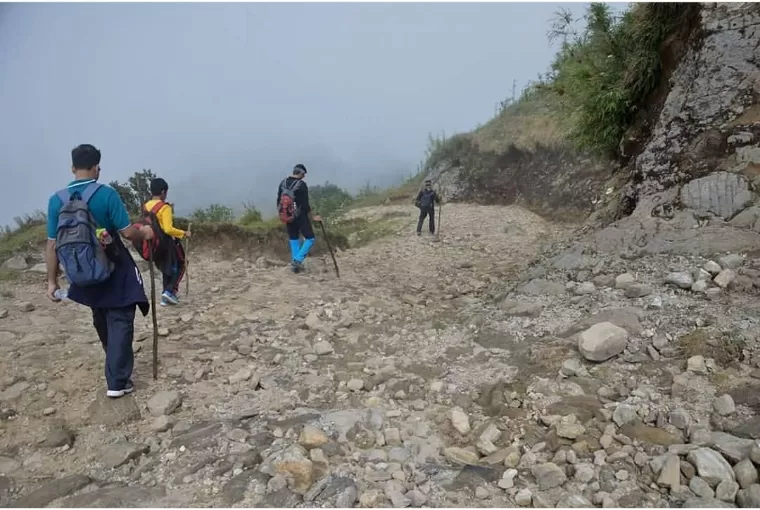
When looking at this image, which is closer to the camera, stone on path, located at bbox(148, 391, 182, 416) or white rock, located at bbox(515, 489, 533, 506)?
white rock, located at bbox(515, 489, 533, 506)

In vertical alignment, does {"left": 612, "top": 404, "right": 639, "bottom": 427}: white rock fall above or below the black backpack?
below

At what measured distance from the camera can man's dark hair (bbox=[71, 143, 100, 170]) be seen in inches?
152

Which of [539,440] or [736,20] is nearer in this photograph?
[539,440]

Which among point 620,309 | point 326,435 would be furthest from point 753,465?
point 326,435

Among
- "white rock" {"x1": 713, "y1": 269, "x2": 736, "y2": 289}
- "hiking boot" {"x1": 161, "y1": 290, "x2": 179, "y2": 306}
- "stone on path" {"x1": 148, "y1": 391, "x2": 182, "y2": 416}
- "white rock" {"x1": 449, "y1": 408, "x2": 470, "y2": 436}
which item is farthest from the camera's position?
"hiking boot" {"x1": 161, "y1": 290, "x2": 179, "y2": 306}

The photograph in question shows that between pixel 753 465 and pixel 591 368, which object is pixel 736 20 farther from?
pixel 753 465

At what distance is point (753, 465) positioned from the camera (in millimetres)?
2607

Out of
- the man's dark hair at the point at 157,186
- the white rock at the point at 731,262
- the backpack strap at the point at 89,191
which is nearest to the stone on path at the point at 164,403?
the backpack strap at the point at 89,191

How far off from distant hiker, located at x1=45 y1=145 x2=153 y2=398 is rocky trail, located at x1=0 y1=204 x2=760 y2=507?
1.51 ft

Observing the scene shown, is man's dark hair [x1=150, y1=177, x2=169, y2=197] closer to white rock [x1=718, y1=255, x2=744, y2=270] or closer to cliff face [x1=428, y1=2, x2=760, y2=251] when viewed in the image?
cliff face [x1=428, y1=2, x2=760, y2=251]

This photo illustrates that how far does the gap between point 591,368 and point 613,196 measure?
4.00 metres

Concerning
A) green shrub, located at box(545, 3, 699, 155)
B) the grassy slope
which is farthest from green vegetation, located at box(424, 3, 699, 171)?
the grassy slope

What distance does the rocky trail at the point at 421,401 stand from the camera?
283 cm

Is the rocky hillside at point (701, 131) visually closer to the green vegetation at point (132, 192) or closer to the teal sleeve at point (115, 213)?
the teal sleeve at point (115, 213)
